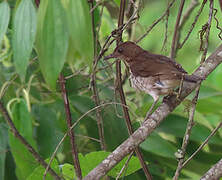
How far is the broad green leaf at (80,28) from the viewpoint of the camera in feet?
4.16

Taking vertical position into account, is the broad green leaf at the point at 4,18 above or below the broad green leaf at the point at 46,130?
above

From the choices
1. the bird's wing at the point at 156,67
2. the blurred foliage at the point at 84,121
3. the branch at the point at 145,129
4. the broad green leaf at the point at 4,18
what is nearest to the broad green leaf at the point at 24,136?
the blurred foliage at the point at 84,121

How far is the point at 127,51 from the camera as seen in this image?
2.75m

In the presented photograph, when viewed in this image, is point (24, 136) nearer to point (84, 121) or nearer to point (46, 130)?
point (46, 130)

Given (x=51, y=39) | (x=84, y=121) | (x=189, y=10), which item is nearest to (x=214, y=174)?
(x=51, y=39)

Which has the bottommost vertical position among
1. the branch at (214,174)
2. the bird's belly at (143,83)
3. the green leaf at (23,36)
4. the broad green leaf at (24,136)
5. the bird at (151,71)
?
the broad green leaf at (24,136)

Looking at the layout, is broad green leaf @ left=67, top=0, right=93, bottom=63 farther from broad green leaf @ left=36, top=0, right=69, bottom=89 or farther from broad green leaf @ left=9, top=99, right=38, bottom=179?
broad green leaf @ left=9, top=99, right=38, bottom=179

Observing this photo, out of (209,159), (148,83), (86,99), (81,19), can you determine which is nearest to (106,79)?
(86,99)

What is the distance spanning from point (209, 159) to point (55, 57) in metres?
2.03

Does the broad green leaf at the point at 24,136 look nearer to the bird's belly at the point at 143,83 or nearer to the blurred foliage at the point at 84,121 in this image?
the blurred foliage at the point at 84,121

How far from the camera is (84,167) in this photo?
7.21ft

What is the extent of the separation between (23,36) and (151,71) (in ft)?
4.54

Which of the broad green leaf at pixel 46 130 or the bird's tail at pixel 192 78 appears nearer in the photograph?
the bird's tail at pixel 192 78

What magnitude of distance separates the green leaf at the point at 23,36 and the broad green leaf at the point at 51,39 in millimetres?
30
